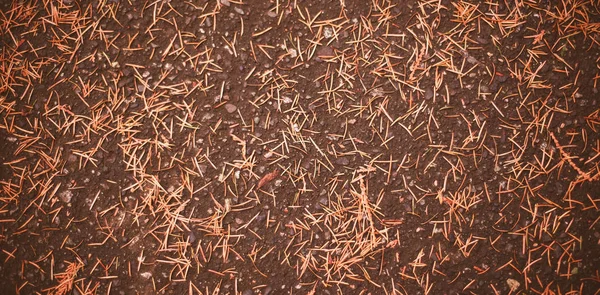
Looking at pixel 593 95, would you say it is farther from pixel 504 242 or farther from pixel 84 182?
pixel 84 182

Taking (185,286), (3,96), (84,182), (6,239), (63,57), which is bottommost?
(185,286)

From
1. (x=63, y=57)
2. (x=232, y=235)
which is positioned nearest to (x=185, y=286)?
(x=232, y=235)

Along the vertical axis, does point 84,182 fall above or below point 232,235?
above

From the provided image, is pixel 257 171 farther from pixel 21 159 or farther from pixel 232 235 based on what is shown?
pixel 21 159

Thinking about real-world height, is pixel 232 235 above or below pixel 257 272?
above

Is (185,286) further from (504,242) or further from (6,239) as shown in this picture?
(504,242)

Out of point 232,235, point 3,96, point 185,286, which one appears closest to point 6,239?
point 3,96
